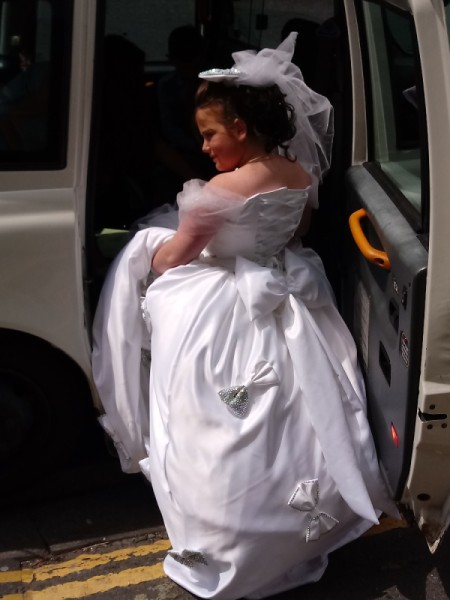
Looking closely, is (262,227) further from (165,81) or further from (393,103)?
(165,81)

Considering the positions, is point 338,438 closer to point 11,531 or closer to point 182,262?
point 182,262

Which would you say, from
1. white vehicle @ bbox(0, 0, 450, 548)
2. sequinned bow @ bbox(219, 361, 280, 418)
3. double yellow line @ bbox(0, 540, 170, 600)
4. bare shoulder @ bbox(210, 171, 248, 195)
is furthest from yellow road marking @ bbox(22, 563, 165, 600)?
bare shoulder @ bbox(210, 171, 248, 195)

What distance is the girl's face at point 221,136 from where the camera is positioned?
3068 millimetres

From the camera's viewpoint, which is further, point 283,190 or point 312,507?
point 283,190

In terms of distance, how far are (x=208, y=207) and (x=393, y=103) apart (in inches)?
31.7

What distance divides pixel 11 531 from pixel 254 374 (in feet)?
3.92

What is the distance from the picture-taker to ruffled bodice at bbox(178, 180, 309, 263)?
2.98 metres

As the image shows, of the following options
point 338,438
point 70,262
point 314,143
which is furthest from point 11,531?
point 314,143

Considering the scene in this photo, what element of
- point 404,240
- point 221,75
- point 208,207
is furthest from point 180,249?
point 404,240

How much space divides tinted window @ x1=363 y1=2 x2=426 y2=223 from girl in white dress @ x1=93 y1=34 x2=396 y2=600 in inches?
8.6

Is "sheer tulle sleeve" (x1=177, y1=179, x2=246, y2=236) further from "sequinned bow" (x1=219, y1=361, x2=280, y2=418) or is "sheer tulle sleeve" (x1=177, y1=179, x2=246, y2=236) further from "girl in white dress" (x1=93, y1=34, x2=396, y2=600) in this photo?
"sequinned bow" (x1=219, y1=361, x2=280, y2=418)

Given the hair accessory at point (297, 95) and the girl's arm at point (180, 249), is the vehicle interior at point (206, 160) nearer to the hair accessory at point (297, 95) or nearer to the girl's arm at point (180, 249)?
the hair accessory at point (297, 95)

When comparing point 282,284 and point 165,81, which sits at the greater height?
point 165,81

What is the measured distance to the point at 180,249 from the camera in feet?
10.1
